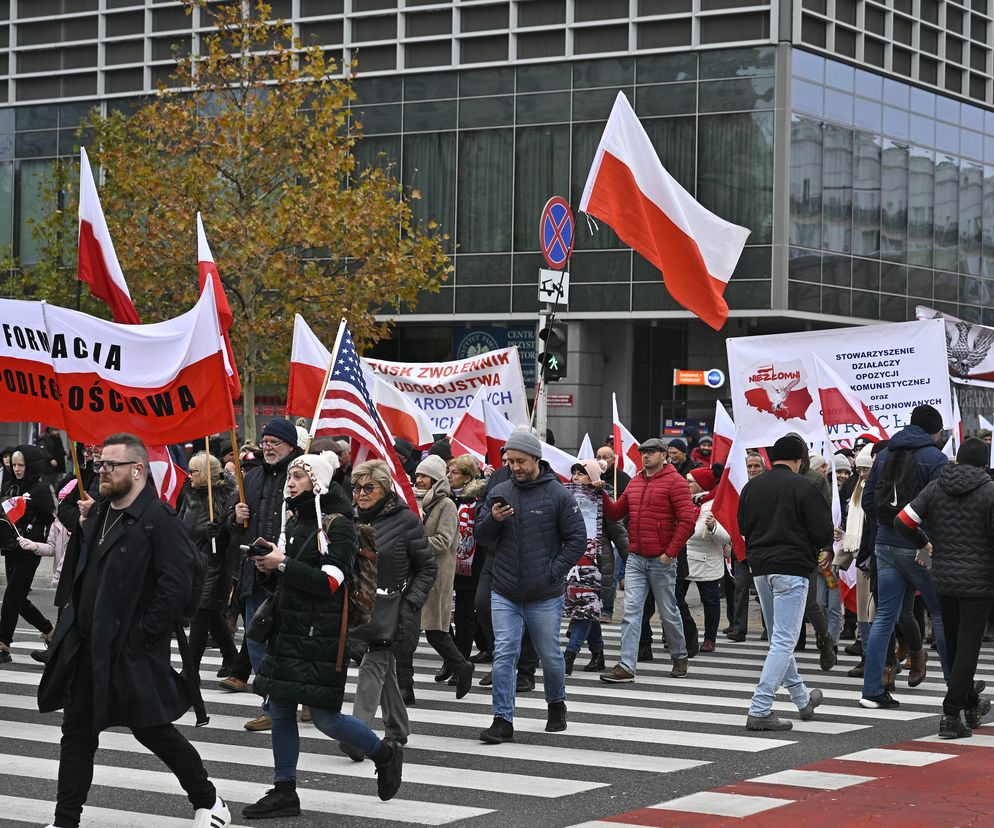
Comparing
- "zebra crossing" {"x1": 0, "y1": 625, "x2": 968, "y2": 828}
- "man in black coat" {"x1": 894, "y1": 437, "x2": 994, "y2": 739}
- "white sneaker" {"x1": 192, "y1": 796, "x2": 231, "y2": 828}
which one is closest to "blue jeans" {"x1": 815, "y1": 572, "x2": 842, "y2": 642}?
"zebra crossing" {"x1": 0, "y1": 625, "x2": 968, "y2": 828}

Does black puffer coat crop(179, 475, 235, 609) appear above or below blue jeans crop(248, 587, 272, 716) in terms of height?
above

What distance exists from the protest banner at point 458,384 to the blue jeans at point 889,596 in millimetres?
6726

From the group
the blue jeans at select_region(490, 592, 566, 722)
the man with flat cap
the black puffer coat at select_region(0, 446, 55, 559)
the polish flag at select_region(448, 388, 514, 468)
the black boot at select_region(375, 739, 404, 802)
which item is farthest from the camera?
the polish flag at select_region(448, 388, 514, 468)

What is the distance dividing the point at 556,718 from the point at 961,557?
106 inches

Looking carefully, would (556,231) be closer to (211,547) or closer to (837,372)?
(837,372)

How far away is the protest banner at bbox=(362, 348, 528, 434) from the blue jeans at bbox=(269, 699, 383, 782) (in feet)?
32.2

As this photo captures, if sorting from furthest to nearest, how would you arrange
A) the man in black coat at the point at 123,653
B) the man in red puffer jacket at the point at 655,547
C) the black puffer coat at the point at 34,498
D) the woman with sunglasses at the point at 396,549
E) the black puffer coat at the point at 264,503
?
1. the black puffer coat at the point at 34,498
2. the man in red puffer jacket at the point at 655,547
3. the black puffer coat at the point at 264,503
4. the woman with sunglasses at the point at 396,549
5. the man in black coat at the point at 123,653

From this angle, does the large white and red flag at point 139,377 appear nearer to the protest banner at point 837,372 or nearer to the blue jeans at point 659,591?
the blue jeans at point 659,591

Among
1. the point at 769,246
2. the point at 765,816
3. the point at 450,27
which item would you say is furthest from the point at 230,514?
the point at 450,27

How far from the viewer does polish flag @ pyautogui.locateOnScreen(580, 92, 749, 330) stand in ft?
46.3

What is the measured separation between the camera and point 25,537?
1442 cm

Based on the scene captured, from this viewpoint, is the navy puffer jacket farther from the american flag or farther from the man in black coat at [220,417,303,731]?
the man in black coat at [220,417,303,731]

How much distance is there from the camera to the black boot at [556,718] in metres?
10.7

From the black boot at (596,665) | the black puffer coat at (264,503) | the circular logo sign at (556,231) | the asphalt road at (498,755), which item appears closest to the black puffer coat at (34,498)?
the asphalt road at (498,755)
